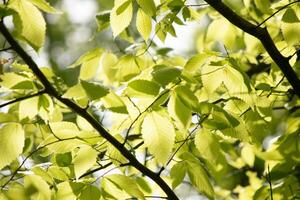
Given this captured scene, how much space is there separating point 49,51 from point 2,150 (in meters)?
8.25

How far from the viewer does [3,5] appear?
0.92m

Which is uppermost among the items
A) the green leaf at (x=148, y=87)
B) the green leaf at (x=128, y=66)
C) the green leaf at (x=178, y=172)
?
the green leaf at (x=148, y=87)

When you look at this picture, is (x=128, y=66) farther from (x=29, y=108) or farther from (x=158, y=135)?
(x=158, y=135)

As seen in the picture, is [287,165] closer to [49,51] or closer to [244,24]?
[244,24]

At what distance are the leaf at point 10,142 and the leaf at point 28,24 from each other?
0.24 m

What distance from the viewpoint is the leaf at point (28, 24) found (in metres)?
0.97

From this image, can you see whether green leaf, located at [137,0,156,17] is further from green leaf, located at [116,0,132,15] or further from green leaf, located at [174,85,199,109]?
green leaf, located at [174,85,199,109]

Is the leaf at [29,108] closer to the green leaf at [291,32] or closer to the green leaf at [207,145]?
the green leaf at [207,145]

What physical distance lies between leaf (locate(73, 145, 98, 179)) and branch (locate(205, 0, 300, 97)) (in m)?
0.48

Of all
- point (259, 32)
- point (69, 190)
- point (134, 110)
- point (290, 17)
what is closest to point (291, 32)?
point (290, 17)

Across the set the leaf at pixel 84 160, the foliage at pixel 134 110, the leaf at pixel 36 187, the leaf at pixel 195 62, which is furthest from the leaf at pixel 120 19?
the leaf at pixel 36 187

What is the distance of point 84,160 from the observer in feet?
3.51

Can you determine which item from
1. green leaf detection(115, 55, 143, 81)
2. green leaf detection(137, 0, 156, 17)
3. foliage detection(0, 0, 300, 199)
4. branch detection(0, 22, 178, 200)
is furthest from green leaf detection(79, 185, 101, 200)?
green leaf detection(115, 55, 143, 81)

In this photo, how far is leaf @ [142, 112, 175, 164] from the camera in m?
1.03
